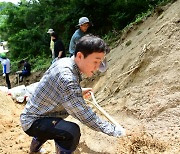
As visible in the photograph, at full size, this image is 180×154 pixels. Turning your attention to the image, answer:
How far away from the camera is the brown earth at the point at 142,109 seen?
374cm

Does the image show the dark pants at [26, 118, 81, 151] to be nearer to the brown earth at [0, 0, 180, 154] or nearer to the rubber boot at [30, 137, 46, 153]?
the rubber boot at [30, 137, 46, 153]

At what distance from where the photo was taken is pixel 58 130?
3.06 meters

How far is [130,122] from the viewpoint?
430cm

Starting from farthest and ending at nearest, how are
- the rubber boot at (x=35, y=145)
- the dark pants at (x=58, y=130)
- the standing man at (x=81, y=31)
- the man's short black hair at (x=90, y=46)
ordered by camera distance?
the standing man at (x=81, y=31) → the rubber boot at (x=35, y=145) → the dark pants at (x=58, y=130) → the man's short black hair at (x=90, y=46)

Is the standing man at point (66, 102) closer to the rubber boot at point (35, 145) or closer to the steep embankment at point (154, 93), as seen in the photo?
the rubber boot at point (35, 145)

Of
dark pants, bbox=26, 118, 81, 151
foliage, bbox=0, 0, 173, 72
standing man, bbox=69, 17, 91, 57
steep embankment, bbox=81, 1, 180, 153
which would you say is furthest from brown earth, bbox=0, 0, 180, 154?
foliage, bbox=0, 0, 173, 72

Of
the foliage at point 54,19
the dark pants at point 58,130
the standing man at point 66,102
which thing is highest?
the standing man at point 66,102

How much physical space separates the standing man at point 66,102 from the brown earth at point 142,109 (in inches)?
33.3

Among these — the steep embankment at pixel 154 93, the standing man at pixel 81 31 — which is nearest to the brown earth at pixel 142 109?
the steep embankment at pixel 154 93

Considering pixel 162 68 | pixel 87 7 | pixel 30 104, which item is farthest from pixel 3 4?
pixel 30 104

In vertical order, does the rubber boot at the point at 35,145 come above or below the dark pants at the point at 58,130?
below

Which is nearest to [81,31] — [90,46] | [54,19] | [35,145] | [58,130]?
[35,145]

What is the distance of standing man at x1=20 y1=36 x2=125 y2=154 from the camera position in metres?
2.75

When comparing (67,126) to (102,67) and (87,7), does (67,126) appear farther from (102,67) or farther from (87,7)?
(87,7)
